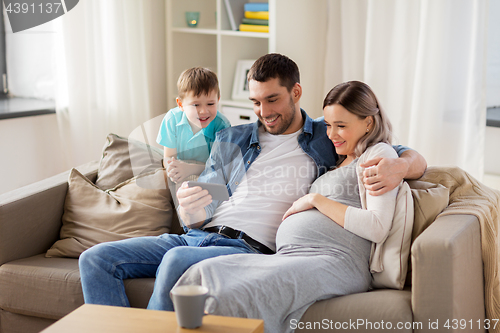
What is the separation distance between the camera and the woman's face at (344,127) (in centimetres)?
172

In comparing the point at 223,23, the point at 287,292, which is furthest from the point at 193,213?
the point at 223,23

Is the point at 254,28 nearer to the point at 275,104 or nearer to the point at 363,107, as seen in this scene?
the point at 275,104

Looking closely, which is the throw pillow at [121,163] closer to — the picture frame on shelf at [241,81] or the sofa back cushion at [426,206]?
the sofa back cushion at [426,206]

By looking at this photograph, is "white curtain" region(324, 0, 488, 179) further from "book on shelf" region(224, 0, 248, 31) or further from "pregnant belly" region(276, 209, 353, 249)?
"pregnant belly" region(276, 209, 353, 249)

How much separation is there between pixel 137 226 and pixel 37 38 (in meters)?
1.95

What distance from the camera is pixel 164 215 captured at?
2.07 metres

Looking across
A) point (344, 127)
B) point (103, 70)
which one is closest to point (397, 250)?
point (344, 127)

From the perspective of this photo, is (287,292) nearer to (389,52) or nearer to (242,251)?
(242,251)

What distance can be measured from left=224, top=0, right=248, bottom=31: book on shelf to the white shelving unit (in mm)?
20

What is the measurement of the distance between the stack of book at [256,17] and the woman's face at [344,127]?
145 centimetres

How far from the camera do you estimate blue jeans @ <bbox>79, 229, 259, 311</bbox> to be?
1.55m

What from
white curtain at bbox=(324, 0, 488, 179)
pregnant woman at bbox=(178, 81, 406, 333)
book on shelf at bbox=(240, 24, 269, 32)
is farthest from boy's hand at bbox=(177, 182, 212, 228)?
book on shelf at bbox=(240, 24, 269, 32)

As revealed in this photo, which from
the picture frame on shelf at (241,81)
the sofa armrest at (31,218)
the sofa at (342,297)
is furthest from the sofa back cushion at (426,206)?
the picture frame on shelf at (241,81)

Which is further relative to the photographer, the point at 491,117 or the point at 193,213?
the point at 491,117
